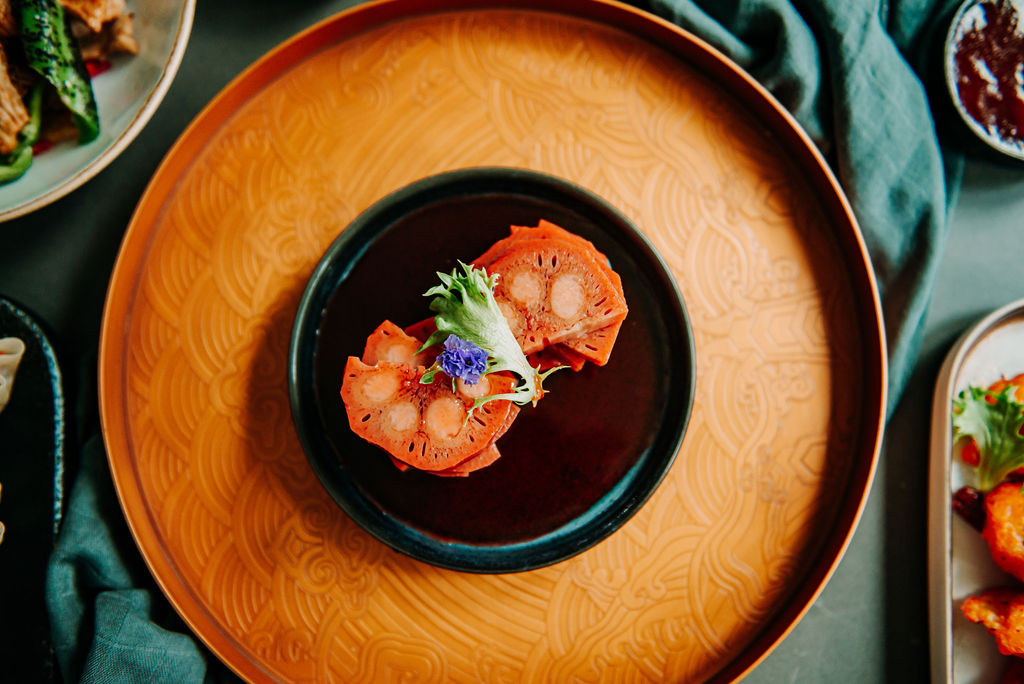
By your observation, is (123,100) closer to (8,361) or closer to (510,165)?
(8,361)

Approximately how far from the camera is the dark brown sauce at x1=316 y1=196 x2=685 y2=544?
1.66 metres

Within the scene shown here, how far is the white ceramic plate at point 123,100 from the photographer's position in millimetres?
1671

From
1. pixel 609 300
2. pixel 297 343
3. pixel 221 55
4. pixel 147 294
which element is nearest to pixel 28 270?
pixel 147 294

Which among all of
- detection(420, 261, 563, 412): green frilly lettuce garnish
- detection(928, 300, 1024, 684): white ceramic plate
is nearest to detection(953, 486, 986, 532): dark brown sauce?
detection(928, 300, 1024, 684): white ceramic plate

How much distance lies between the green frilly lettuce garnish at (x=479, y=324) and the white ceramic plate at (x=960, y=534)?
1194 mm

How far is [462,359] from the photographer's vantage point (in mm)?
1402

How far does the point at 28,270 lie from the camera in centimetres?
199

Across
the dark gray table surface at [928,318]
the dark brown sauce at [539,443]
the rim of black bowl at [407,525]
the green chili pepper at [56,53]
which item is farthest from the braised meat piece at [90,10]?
the dark brown sauce at [539,443]

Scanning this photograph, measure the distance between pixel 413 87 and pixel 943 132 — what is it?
1513 mm

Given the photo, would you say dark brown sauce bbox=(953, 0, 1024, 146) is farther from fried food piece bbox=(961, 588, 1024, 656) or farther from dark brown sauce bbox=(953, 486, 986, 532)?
fried food piece bbox=(961, 588, 1024, 656)

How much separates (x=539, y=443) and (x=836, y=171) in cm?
115

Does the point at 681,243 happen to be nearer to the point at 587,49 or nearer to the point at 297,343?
the point at 587,49

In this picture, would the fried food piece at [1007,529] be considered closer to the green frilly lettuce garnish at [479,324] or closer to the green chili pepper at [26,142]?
the green frilly lettuce garnish at [479,324]

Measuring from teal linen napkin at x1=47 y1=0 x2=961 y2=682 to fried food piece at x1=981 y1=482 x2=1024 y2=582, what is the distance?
0.36m
